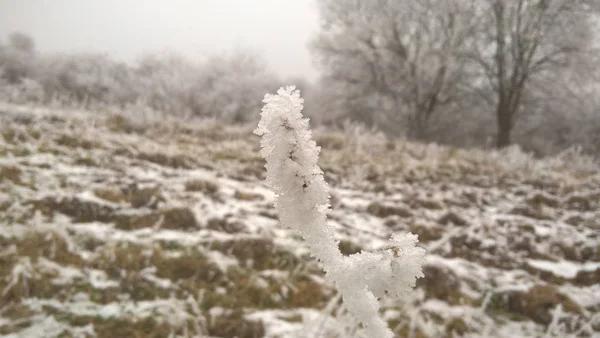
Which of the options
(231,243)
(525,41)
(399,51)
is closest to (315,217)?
(231,243)

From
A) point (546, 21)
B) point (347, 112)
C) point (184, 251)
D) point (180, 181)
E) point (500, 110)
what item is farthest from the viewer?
point (347, 112)

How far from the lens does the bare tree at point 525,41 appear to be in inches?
509

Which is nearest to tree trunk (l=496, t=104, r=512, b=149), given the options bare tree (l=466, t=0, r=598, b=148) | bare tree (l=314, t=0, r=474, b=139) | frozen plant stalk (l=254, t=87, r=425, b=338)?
bare tree (l=466, t=0, r=598, b=148)

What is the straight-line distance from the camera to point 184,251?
11.5 ft

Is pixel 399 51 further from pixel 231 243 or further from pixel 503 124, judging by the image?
pixel 231 243

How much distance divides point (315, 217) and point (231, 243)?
129 inches

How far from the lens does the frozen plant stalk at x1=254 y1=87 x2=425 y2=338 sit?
1.92 feet

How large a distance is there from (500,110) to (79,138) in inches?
553

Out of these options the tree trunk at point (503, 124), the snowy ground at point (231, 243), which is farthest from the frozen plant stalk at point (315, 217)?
the tree trunk at point (503, 124)

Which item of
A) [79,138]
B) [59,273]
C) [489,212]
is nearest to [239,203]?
[59,273]

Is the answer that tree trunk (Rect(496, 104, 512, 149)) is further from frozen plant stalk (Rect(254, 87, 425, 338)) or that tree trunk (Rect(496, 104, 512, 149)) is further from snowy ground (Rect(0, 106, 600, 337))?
frozen plant stalk (Rect(254, 87, 425, 338))

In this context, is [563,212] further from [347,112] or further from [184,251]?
[347,112]

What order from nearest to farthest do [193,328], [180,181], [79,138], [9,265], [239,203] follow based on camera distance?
[193,328], [9,265], [239,203], [180,181], [79,138]

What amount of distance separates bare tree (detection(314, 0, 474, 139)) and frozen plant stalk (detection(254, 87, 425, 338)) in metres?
→ 15.8
